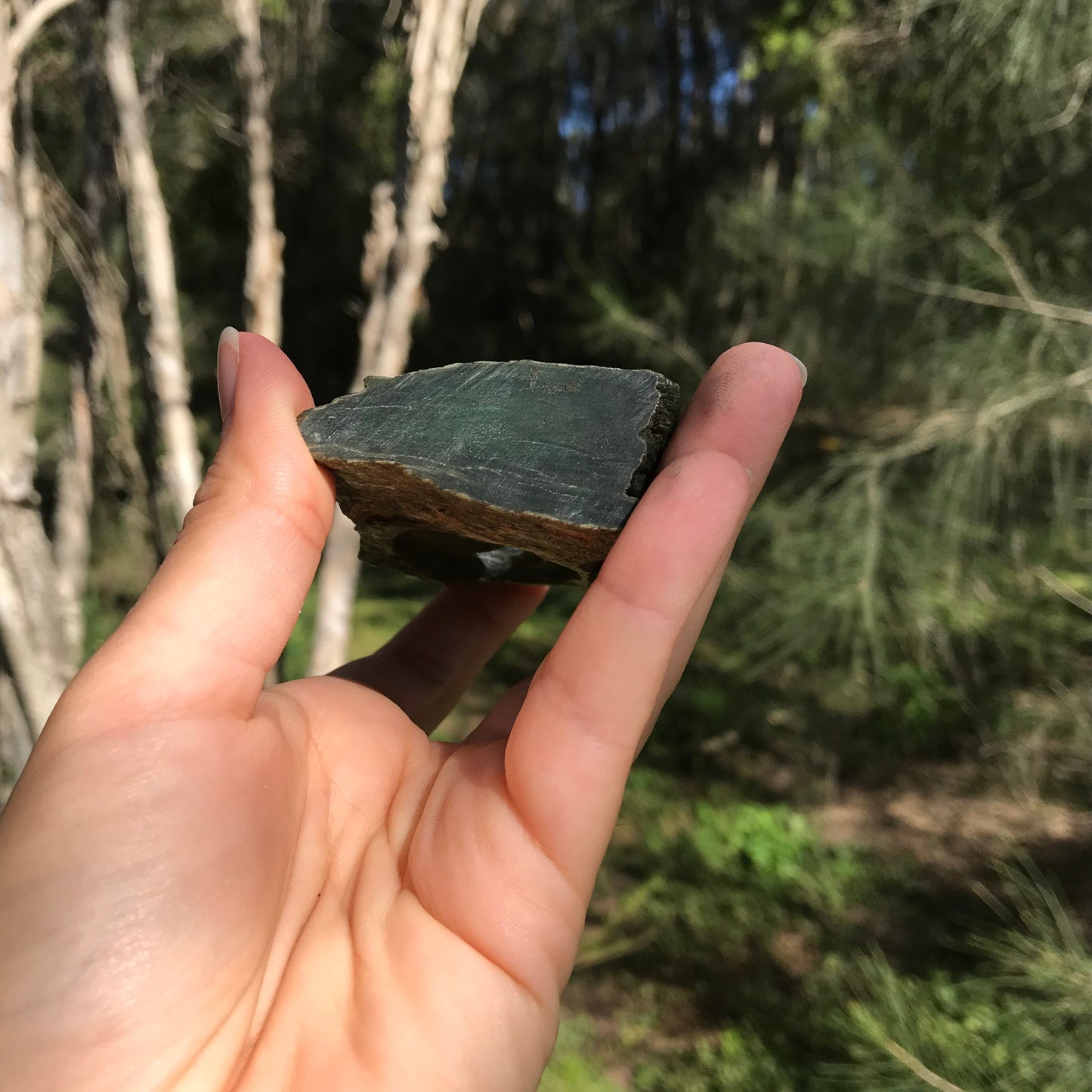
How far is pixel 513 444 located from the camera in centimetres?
112

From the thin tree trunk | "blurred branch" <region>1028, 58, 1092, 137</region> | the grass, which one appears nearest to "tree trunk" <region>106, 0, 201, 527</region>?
the thin tree trunk

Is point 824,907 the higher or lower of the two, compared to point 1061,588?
lower

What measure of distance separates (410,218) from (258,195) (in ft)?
1.84

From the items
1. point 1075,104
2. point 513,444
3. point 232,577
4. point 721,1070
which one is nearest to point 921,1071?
point 721,1070

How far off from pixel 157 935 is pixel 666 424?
0.93 m

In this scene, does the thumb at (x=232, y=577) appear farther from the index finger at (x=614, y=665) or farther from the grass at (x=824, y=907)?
the grass at (x=824, y=907)

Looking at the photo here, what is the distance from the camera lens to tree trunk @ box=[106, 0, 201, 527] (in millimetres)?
2025

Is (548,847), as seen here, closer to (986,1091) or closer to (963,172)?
(986,1091)

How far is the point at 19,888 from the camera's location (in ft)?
2.83

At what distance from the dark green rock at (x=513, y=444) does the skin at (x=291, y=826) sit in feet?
0.19

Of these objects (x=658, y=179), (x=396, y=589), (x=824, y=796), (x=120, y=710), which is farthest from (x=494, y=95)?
Result: (x=120, y=710)

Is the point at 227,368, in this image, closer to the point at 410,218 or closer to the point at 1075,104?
the point at 410,218

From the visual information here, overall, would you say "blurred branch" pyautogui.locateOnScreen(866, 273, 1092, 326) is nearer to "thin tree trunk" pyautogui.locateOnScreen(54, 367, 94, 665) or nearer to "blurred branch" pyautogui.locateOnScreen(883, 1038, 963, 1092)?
"blurred branch" pyautogui.locateOnScreen(883, 1038, 963, 1092)

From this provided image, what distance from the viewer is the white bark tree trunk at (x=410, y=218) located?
200 centimetres
